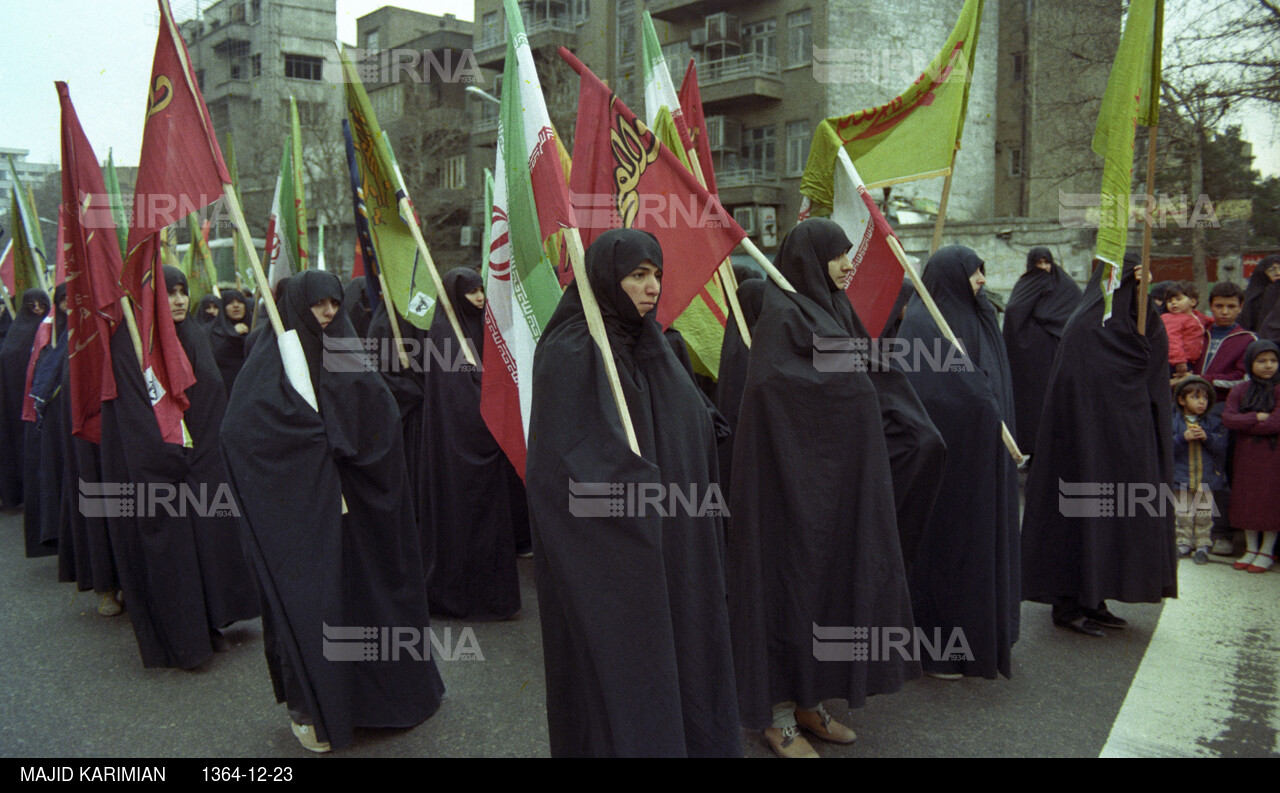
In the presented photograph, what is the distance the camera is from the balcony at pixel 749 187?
91.3 feet

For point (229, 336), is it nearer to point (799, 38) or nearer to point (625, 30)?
point (799, 38)

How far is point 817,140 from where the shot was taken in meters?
5.57

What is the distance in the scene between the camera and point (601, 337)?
3232 mm

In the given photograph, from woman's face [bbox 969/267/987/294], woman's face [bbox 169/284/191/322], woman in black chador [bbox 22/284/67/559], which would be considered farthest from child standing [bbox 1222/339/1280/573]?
woman in black chador [bbox 22/284/67/559]

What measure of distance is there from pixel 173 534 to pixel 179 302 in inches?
56.7

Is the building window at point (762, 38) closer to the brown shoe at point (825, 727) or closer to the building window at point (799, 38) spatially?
the building window at point (799, 38)

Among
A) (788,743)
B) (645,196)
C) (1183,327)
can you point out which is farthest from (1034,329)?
(788,743)

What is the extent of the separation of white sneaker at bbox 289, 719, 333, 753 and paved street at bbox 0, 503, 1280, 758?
0.04 metres

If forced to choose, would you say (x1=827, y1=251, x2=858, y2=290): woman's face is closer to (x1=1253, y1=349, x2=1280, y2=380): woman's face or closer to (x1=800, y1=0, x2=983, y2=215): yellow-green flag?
(x1=800, y1=0, x2=983, y2=215): yellow-green flag

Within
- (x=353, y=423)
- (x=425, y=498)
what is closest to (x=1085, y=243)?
(x=425, y=498)

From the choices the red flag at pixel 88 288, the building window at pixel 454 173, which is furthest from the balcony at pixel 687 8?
the red flag at pixel 88 288

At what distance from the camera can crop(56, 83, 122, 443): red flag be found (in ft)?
18.0

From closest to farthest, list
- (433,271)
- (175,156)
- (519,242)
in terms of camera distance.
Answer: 1. (519,242)
2. (175,156)
3. (433,271)

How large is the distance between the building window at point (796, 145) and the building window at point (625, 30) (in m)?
7.27
